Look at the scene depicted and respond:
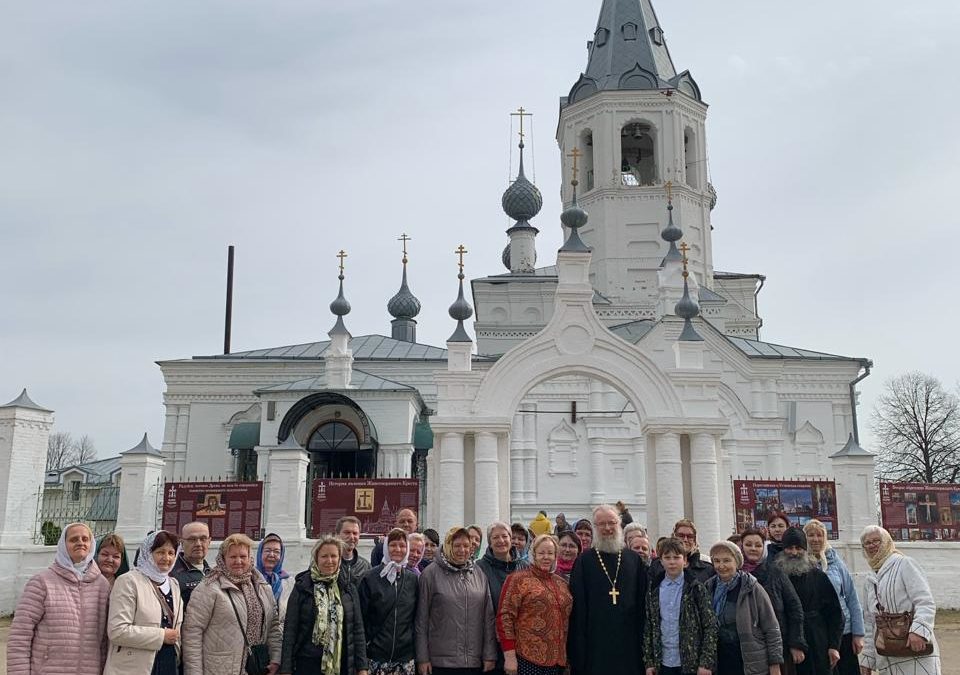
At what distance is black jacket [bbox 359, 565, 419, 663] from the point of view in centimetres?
582

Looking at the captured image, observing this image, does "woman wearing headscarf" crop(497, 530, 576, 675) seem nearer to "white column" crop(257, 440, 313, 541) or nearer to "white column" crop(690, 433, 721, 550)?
"white column" crop(690, 433, 721, 550)

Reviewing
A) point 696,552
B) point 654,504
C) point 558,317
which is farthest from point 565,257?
point 696,552

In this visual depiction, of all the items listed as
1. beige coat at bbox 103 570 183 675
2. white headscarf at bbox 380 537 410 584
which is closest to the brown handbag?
white headscarf at bbox 380 537 410 584

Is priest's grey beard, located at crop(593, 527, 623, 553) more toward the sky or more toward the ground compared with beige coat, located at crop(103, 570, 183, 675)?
more toward the sky

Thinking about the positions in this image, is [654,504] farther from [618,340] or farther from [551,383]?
[551,383]

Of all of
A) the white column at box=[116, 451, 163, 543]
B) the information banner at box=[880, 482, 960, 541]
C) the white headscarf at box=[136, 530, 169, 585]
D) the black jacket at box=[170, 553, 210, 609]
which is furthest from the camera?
the information banner at box=[880, 482, 960, 541]

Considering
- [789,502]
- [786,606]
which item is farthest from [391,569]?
[789,502]

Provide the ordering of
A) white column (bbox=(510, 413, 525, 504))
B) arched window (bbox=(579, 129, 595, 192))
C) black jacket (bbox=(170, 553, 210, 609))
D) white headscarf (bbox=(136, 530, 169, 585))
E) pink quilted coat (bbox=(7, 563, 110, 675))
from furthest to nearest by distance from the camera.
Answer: arched window (bbox=(579, 129, 595, 192)), white column (bbox=(510, 413, 525, 504)), black jacket (bbox=(170, 553, 210, 609)), white headscarf (bbox=(136, 530, 169, 585)), pink quilted coat (bbox=(7, 563, 110, 675))

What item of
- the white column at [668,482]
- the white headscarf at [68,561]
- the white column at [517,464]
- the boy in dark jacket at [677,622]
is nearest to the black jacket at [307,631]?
the white headscarf at [68,561]

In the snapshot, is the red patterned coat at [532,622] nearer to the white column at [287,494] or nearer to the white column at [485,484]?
the white column at [485,484]

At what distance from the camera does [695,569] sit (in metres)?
6.05

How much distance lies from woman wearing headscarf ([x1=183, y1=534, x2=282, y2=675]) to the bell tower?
71.8ft

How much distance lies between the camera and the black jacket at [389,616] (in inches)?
229

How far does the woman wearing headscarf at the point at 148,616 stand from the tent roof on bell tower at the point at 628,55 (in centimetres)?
2516
